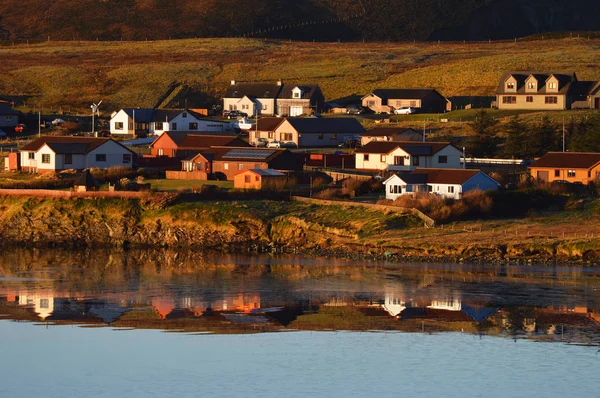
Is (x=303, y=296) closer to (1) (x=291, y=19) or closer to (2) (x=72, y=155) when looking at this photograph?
(2) (x=72, y=155)

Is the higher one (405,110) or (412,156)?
(405,110)

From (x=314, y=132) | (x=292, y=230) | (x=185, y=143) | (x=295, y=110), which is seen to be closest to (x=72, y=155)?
(x=185, y=143)

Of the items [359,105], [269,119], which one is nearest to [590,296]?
[269,119]

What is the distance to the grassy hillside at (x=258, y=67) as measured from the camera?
108 meters

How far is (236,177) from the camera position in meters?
59.1

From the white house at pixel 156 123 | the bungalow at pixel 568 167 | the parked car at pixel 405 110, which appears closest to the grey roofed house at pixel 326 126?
the white house at pixel 156 123

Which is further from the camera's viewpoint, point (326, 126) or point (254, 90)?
point (254, 90)

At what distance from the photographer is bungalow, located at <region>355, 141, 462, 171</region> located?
64.8 meters

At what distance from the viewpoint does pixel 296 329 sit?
3422 centimetres

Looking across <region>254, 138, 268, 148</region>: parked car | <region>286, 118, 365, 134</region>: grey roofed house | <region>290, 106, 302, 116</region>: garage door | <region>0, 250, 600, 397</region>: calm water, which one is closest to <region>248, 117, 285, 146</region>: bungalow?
<region>254, 138, 268, 148</region>: parked car

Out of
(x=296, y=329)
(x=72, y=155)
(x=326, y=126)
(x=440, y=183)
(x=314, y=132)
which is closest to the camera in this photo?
(x=296, y=329)

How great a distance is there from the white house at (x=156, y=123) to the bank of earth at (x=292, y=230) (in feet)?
100

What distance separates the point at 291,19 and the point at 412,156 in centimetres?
9905

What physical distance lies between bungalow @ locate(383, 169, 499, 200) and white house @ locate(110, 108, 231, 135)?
112 ft
